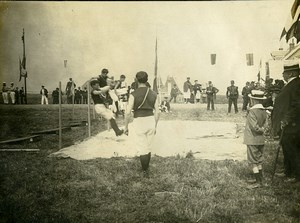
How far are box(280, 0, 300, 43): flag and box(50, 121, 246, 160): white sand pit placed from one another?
1.25m

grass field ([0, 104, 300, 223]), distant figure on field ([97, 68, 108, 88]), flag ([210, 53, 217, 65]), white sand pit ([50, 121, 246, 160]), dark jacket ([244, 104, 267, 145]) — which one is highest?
flag ([210, 53, 217, 65])

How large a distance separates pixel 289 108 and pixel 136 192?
1.74 meters

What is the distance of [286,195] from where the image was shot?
3311mm

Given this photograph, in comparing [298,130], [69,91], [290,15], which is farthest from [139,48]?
[298,130]

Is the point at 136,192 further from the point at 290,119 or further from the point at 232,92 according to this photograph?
the point at 290,119

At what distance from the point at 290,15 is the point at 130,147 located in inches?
89.2

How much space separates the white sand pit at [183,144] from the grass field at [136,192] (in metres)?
0.10

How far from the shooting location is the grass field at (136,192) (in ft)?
10.5

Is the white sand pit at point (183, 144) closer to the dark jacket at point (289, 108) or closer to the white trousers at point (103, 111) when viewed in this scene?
the dark jacket at point (289, 108)

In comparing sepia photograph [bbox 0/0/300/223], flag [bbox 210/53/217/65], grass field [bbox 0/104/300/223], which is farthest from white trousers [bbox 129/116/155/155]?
flag [bbox 210/53/217/65]

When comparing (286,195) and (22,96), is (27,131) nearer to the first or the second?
(22,96)

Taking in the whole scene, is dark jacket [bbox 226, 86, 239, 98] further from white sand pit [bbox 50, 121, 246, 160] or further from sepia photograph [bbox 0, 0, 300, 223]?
white sand pit [bbox 50, 121, 246, 160]

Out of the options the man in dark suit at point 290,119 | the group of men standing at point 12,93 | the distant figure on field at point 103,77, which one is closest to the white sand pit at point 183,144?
the man in dark suit at point 290,119

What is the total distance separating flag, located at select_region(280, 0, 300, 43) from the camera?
359cm
